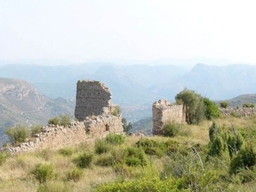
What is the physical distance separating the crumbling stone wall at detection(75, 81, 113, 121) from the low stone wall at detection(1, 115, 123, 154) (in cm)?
178

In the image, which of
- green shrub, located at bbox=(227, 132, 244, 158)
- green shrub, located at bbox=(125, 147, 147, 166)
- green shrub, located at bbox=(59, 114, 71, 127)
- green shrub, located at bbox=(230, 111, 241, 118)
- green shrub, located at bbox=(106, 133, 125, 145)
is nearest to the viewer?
green shrub, located at bbox=(227, 132, 244, 158)

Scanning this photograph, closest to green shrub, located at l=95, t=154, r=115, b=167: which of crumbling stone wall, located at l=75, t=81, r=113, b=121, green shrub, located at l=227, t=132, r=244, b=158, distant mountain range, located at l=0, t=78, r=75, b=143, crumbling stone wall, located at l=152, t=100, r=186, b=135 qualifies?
green shrub, located at l=227, t=132, r=244, b=158

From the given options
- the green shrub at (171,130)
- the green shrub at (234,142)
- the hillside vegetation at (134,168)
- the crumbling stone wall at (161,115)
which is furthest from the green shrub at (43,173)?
the crumbling stone wall at (161,115)

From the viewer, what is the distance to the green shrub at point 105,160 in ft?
38.7

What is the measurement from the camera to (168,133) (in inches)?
786

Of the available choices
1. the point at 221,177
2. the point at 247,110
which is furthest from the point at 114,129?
the point at 247,110

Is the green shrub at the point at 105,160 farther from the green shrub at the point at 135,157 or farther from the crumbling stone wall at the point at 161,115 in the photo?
the crumbling stone wall at the point at 161,115

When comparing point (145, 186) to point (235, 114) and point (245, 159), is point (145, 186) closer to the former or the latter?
point (245, 159)

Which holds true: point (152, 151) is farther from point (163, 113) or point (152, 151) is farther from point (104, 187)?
point (104, 187)

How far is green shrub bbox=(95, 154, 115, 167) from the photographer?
38.7ft

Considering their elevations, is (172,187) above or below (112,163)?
above

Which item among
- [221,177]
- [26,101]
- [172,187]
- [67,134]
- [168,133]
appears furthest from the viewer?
[26,101]

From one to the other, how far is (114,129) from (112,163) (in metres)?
6.59

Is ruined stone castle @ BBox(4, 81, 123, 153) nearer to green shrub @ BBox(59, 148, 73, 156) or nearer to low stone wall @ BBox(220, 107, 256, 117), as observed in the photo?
green shrub @ BBox(59, 148, 73, 156)
